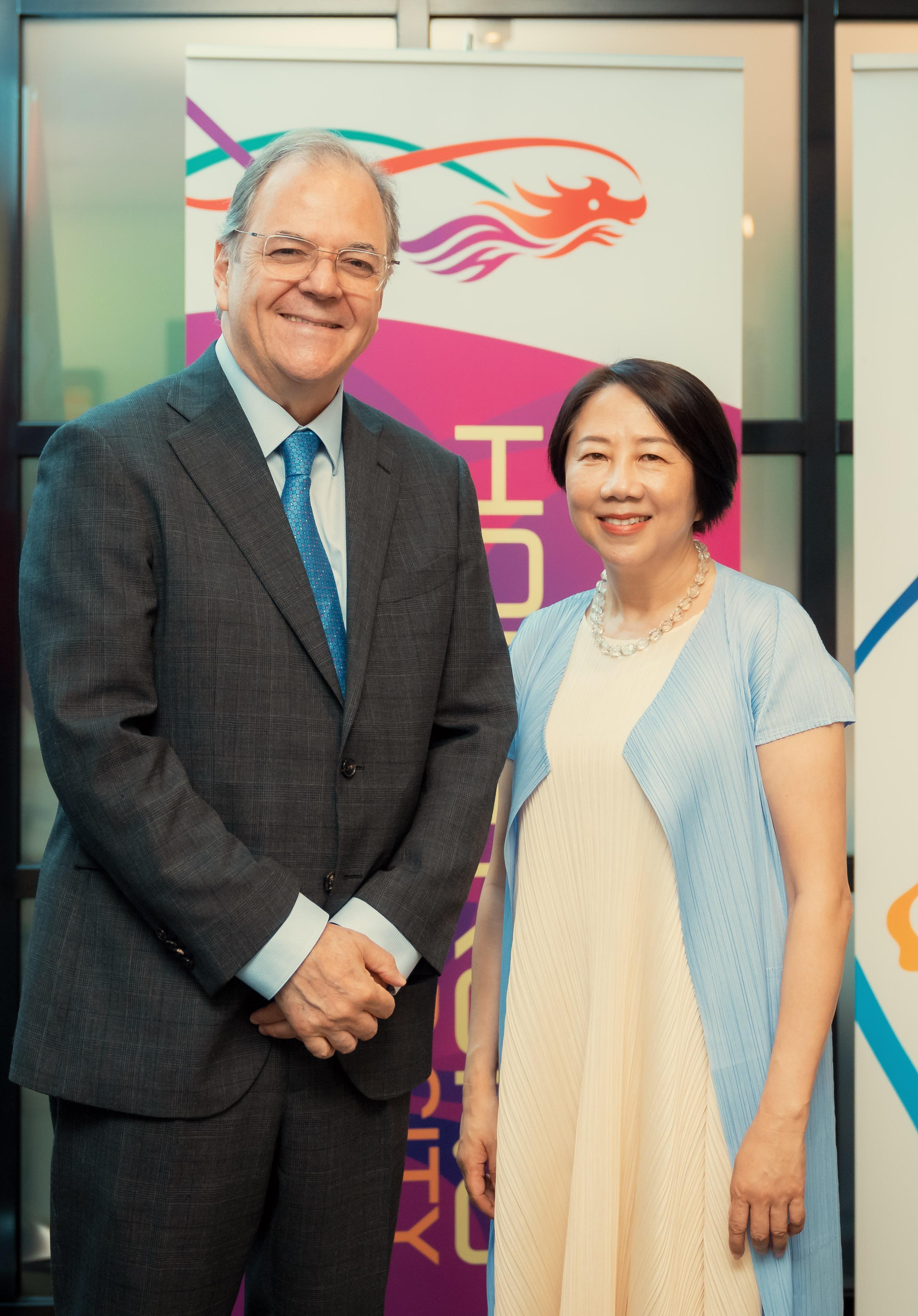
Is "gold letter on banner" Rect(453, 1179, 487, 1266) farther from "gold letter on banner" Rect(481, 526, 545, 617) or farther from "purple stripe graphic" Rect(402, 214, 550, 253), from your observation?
"purple stripe graphic" Rect(402, 214, 550, 253)

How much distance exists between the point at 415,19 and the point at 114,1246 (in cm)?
274

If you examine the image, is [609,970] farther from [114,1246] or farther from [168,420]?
[168,420]

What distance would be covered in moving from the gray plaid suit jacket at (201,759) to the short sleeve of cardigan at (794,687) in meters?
0.40

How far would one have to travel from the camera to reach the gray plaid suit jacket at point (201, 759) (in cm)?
127

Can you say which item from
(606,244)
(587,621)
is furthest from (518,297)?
(587,621)

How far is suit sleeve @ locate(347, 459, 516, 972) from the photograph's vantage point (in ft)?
4.54

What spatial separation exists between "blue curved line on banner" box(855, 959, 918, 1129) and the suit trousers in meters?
1.34

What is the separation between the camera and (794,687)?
1.48 meters

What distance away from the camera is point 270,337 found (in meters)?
1.42

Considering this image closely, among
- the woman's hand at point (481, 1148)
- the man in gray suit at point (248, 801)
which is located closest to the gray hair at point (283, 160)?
the man in gray suit at point (248, 801)

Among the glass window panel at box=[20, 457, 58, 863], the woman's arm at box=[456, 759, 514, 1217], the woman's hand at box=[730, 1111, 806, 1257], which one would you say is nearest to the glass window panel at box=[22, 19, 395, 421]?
the glass window panel at box=[20, 457, 58, 863]

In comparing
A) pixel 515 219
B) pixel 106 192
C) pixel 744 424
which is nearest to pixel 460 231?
pixel 515 219

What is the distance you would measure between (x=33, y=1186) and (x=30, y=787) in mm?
1050

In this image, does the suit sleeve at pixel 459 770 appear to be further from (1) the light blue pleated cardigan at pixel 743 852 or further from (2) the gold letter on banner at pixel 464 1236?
(2) the gold letter on banner at pixel 464 1236
